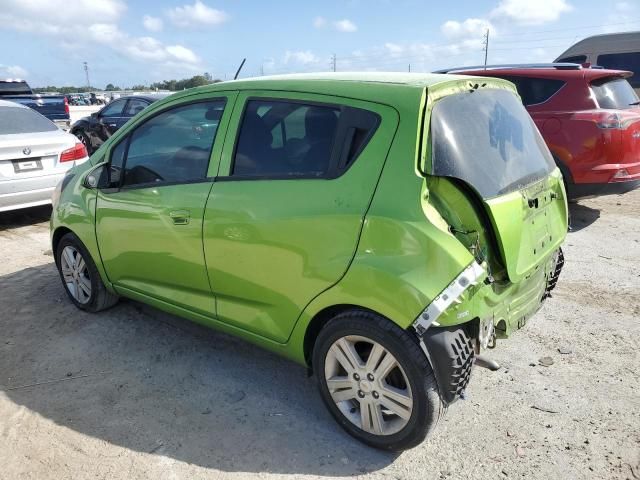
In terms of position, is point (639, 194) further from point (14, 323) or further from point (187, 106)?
point (14, 323)

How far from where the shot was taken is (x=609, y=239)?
19.0 ft

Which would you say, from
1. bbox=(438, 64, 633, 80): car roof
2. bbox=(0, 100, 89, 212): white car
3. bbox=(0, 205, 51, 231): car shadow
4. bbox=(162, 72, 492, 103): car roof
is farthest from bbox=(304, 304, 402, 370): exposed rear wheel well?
bbox=(0, 205, 51, 231): car shadow

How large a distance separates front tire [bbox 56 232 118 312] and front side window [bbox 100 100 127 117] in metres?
8.67

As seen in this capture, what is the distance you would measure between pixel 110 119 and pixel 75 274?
361 inches

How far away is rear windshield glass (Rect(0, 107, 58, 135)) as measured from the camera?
6.82 meters

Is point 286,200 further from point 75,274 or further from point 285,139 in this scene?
point 75,274

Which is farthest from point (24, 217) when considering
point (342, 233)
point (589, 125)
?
point (589, 125)

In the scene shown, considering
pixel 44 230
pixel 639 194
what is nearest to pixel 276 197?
pixel 44 230

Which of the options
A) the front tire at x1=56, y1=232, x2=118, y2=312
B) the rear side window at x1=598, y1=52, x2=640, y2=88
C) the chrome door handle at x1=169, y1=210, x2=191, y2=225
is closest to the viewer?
the chrome door handle at x1=169, y1=210, x2=191, y2=225

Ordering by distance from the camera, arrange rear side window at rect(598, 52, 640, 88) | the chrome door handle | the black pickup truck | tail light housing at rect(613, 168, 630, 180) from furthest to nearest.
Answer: the black pickup truck → rear side window at rect(598, 52, 640, 88) → tail light housing at rect(613, 168, 630, 180) → the chrome door handle

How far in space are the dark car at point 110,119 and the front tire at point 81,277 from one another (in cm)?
768

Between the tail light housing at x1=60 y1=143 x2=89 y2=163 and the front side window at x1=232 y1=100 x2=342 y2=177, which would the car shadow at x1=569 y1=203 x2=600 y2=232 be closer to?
the front side window at x1=232 y1=100 x2=342 y2=177

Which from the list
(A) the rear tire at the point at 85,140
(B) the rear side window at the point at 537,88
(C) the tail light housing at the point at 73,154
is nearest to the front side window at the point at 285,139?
(B) the rear side window at the point at 537,88

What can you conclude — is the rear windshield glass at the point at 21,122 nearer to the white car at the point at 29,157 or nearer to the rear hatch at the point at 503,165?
the white car at the point at 29,157
